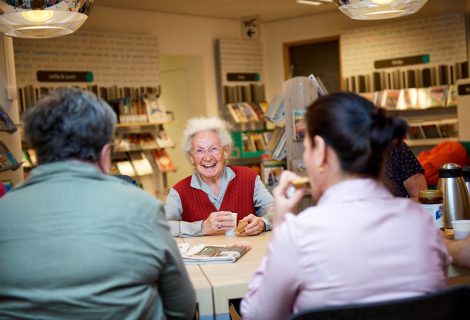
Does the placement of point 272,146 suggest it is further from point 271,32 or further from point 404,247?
point 271,32

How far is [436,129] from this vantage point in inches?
375

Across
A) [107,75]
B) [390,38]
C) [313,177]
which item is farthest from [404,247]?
[390,38]

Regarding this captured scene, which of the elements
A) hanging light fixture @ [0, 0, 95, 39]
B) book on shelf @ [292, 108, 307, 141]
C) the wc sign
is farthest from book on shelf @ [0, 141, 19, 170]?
the wc sign

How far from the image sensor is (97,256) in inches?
75.6

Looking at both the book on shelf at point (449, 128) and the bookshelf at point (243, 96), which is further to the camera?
the bookshelf at point (243, 96)

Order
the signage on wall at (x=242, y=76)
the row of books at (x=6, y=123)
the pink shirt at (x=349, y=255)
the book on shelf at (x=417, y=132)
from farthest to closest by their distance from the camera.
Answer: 1. the signage on wall at (x=242, y=76)
2. the book on shelf at (x=417, y=132)
3. the row of books at (x=6, y=123)
4. the pink shirt at (x=349, y=255)

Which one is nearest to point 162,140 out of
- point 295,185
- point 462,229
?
point 462,229

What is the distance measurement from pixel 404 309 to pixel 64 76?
24.2 ft

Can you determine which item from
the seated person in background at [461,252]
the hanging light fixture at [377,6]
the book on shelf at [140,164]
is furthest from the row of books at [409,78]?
the seated person in background at [461,252]

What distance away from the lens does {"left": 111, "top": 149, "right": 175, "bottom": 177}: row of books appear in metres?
8.95

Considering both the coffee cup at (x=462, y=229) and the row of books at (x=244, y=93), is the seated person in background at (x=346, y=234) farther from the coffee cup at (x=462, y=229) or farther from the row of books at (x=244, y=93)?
the row of books at (x=244, y=93)


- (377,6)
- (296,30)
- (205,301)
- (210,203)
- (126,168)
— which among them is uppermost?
(296,30)

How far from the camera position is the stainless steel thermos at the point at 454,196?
3309mm

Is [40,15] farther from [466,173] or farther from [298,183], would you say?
[466,173]
